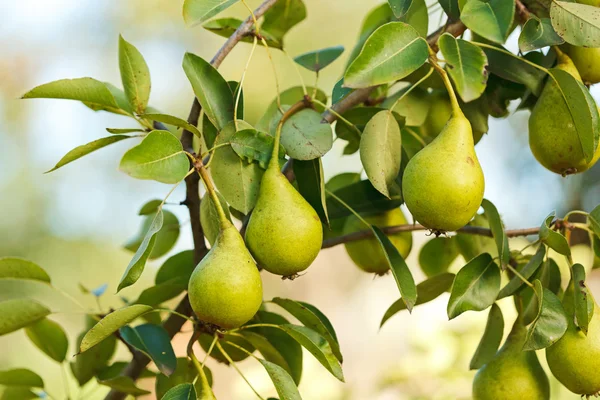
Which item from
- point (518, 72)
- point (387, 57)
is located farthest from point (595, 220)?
point (387, 57)

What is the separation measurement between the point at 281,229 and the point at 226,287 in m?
0.07

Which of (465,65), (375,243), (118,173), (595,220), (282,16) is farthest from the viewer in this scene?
(118,173)

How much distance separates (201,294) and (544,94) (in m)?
0.37

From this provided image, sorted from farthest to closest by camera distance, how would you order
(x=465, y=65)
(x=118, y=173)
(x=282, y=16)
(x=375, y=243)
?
(x=118, y=173)
(x=282, y=16)
(x=375, y=243)
(x=465, y=65)

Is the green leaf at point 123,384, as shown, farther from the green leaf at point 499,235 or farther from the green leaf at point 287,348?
the green leaf at point 499,235

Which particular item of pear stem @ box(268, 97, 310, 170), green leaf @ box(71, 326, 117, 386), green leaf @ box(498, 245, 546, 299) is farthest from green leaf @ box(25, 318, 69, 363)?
green leaf @ box(498, 245, 546, 299)

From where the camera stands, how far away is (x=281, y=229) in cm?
54

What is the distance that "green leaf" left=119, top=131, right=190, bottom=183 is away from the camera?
51 cm

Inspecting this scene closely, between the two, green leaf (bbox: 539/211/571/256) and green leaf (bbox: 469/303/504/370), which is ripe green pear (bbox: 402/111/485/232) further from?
green leaf (bbox: 469/303/504/370)

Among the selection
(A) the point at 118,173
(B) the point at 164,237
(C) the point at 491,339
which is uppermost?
(B) the point at 164,237

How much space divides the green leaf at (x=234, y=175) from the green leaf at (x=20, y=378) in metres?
0.43

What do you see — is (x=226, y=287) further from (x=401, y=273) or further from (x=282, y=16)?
(x=282, y=16)

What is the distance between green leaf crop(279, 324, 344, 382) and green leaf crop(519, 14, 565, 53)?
1.01 feet

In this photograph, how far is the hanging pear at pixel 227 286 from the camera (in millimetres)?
513
